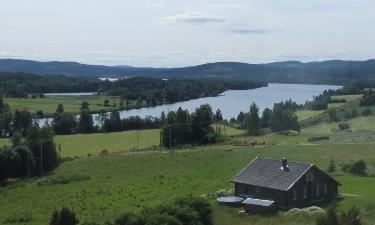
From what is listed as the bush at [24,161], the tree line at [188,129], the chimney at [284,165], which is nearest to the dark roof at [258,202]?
the chimney at [284,165]

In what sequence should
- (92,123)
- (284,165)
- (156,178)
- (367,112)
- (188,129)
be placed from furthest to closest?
(92,123)
(367,112)
(188,129)
(156,178)
(284,165)

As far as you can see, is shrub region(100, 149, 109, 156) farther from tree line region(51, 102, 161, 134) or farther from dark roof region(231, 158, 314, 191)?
tree line region(51, 102, 161, 134)

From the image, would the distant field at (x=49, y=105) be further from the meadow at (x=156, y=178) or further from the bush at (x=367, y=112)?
the bush at (x=367, y=112)

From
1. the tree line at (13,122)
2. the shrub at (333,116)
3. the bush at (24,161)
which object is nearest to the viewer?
the bush at (24,161)

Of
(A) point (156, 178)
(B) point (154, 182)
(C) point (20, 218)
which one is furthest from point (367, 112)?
(C) point (20, 218)

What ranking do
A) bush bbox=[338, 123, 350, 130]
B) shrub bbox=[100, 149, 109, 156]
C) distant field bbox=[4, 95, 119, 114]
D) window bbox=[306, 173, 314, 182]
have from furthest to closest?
distant field bbox=[4, 95, 119, 114] → bush bbox=[338, 123, 350, 130] → shrub bbox=[100, 149, 109, 156] → window bbox=[306, 173, 314, 182]

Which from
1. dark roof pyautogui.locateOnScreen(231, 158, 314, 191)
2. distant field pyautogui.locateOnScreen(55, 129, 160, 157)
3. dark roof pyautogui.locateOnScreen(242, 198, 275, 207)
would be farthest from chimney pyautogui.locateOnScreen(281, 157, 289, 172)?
distant field pyautogui.locateOnScreen(55, 129, 160, 157)

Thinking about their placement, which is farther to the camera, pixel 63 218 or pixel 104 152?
pixel 104 152

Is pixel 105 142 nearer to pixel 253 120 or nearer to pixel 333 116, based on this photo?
pixel 253 120
